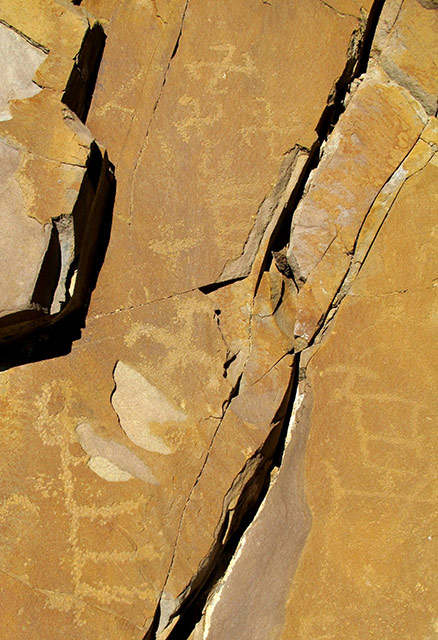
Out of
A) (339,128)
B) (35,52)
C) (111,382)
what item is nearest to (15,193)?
(35,52)

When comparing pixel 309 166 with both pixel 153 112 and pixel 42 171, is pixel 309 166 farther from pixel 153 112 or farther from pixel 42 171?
pixel 42 171

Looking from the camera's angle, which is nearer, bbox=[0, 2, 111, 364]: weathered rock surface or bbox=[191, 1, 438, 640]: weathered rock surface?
bbox=[0, 2, 111, 364]: weathered rock surface

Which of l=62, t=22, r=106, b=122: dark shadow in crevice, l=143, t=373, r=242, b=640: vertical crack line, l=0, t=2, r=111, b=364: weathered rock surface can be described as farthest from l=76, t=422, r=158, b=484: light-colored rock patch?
l=62, t=22, r=106, b=122: dark shadow in crevice

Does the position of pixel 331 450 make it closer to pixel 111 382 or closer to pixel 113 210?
pixel 111 382

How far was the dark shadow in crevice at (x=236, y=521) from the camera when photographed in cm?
177

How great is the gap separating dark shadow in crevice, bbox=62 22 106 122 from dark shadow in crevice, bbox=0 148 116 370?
0.20 meters

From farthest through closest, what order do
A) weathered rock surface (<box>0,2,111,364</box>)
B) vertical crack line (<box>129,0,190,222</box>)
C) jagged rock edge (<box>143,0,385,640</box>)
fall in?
vertical crack line (<box>129,0,190,222</box>) < jagged rock edge (<box>143,0,385,640</box>) < weathered rock surface (<box>0,2,111,364</box>)

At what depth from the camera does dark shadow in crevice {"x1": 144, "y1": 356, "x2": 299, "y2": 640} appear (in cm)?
177

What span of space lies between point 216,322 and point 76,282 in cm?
50

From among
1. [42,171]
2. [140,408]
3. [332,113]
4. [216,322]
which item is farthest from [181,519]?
[332,113]

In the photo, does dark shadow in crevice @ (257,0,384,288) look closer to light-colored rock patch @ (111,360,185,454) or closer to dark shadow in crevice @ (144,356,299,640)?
dark shadow in crevice @ (144,356,299,640)

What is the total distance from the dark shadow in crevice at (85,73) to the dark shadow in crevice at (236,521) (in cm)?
121

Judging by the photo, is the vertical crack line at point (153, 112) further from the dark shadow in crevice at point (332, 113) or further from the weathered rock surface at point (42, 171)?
the dark shadow in crevice at point (332, 113)

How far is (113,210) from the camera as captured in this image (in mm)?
1860
